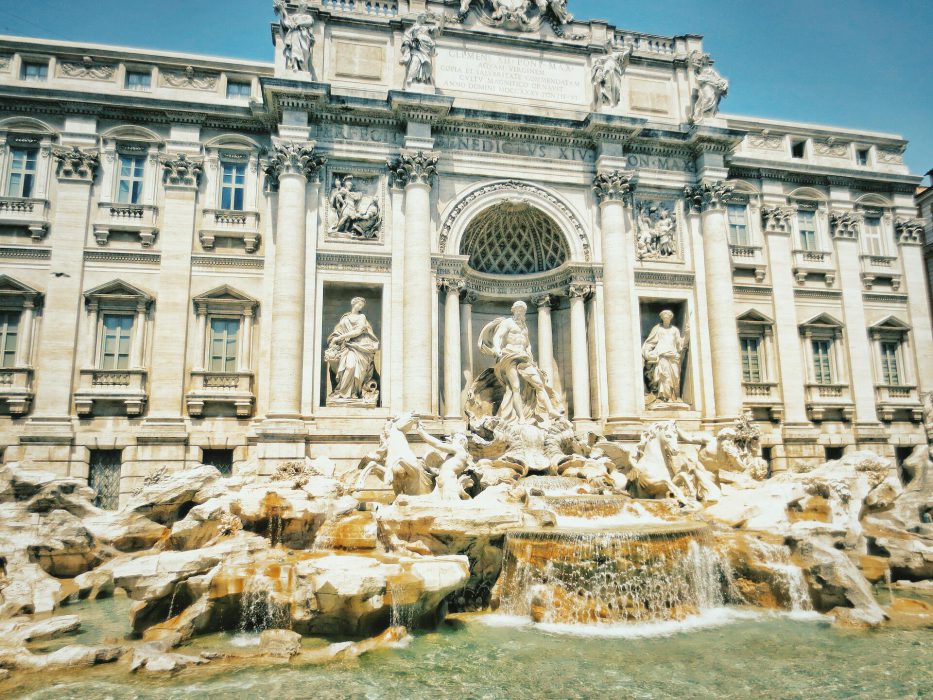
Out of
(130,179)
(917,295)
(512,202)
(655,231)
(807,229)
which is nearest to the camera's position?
(130,179)

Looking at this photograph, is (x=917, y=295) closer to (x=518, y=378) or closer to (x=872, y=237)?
(x=872, y=237)

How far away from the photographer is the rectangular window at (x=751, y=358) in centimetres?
2255

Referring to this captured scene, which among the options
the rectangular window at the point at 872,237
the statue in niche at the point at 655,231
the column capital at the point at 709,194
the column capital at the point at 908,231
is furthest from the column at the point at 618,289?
the column capital at the point at 908,231

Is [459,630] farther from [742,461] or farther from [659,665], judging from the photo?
[742,461]

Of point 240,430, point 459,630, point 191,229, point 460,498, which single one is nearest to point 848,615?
point 459,630

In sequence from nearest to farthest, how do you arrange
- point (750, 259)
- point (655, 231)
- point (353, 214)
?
point (353, 214), point (655, 231), point (750, 259)

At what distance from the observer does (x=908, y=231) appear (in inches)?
990

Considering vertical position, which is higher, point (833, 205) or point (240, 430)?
point (833, 205)

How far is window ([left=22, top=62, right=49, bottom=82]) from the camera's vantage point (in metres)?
19.7

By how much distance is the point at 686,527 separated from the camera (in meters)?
12.7

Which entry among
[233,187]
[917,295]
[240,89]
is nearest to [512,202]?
[233,187]

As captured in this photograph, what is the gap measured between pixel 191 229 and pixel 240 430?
6121 mm

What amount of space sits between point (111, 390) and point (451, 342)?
31.5 ft

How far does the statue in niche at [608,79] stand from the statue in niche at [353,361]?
409 inches
